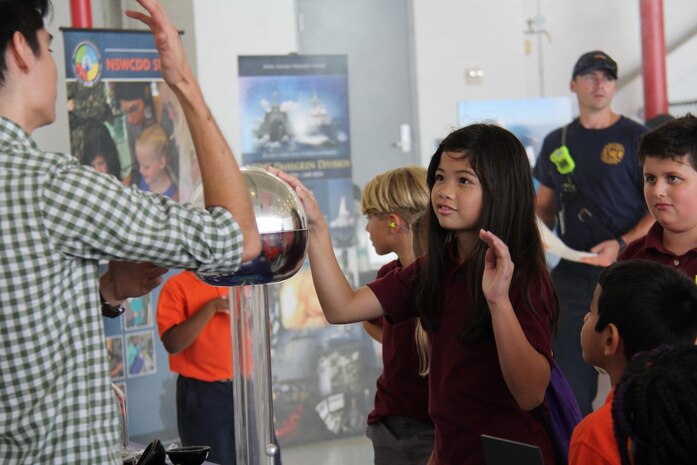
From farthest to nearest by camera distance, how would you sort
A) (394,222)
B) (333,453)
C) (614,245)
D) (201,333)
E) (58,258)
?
(333,453) → (614,245) → (201,333) → (394,222) → (58,258)

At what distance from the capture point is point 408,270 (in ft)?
7.17

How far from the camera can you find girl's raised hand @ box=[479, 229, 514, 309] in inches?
68.5

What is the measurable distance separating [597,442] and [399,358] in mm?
1082

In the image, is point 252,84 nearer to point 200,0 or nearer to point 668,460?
point 200,0

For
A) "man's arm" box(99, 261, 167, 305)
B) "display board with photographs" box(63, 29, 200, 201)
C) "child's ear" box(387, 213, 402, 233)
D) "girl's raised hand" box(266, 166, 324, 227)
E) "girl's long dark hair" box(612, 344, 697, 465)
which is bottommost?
"girl's long dark hair" box(612, 344, 697, 465)

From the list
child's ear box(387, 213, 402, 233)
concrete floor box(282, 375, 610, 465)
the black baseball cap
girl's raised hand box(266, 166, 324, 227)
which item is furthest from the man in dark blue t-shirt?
girl's raised hand box(266, 166, 324, 227)

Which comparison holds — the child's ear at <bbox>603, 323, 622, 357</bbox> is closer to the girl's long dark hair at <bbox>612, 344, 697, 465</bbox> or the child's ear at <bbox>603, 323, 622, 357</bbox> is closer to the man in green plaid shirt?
the girl's long dark hair at <bbox>612, 344, 697, 465</bbox>

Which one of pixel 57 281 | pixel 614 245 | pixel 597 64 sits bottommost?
pixel 614 245

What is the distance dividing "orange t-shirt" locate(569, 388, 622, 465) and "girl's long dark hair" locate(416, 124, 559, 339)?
427 mm

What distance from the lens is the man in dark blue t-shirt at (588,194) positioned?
4.36 m

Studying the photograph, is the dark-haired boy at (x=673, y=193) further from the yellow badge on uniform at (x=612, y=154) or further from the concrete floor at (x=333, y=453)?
the concrete floor at (x=333, y=453)

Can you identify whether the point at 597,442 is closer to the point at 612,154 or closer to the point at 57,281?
the point at 57,281

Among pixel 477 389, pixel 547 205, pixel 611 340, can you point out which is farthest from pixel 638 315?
pixel 547 205

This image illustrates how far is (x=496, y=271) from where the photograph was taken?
1.78 metres
